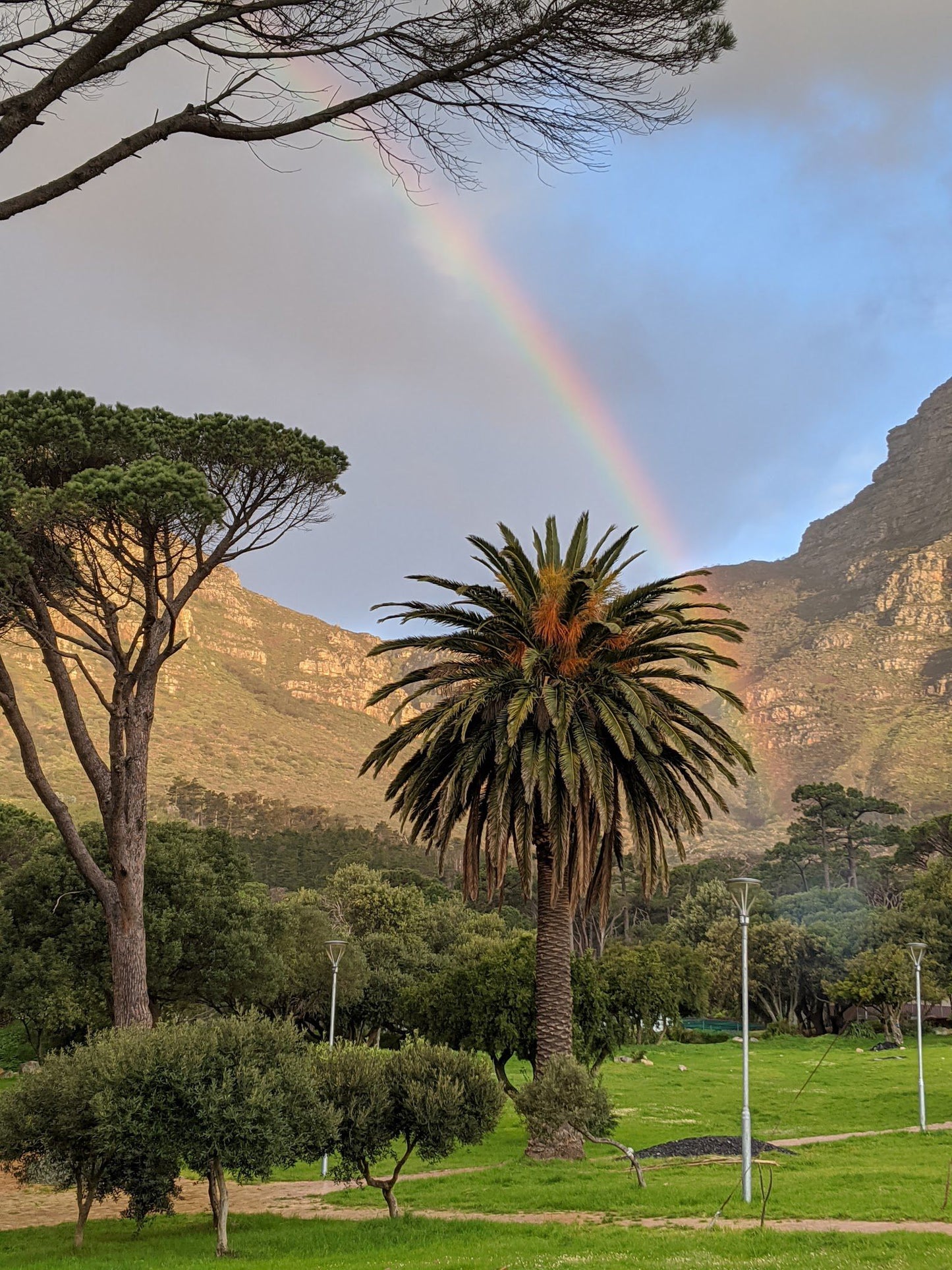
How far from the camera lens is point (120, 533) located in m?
23.0

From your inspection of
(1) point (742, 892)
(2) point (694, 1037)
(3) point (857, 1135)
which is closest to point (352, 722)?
(2) point (694, 1037)

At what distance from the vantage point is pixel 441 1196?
65.5 feet

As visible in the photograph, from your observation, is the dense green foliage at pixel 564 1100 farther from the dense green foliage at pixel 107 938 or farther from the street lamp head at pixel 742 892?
the dense green foliage at pixel 107 938

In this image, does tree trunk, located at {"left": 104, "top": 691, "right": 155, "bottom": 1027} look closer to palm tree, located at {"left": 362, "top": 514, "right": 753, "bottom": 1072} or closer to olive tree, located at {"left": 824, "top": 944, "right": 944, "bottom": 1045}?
palm tree, located at {"left": 362, "top": 514, "right": 753, "bottom": 1072}

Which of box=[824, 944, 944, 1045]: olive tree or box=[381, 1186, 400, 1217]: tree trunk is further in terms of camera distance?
box=[824, 944, 944, 1045]: olive tree

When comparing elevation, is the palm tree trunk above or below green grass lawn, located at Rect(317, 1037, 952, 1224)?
above

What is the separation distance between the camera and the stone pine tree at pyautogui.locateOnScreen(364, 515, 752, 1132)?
21.3 metres

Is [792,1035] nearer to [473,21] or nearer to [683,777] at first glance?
[683,777]

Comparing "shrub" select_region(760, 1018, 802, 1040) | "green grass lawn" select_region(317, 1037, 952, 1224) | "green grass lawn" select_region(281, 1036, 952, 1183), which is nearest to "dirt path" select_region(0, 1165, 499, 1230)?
"green grass lawn" select_region(317, 1037, 952, 1224)

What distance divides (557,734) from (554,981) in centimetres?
526

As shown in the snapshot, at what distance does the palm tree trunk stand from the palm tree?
30 millimetres

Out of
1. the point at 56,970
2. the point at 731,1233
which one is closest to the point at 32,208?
A: the point at 731,1233

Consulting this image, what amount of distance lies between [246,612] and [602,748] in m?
184

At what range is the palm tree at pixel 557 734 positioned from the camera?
21281 mm
